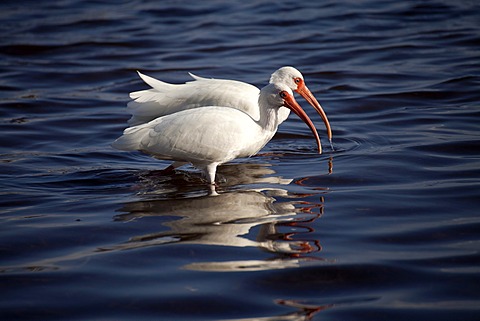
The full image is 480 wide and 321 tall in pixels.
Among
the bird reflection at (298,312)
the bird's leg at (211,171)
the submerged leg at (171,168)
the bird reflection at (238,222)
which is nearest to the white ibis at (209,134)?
the bird's leg at (211,171)

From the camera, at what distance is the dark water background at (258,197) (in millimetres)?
4941

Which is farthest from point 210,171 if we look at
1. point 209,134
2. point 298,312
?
point 298,312

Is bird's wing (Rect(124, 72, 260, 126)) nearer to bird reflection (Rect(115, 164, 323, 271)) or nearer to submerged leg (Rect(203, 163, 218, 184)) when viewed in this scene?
submerged leg (Rect(203, 163, 218, 184))

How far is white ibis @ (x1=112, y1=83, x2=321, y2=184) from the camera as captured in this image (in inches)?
287

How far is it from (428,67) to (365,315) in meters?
8.66

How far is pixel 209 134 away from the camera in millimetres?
7273

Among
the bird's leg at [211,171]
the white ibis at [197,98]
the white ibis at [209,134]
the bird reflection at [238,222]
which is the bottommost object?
the bird reflection at [238,222]

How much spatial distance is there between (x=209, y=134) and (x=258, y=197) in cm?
78

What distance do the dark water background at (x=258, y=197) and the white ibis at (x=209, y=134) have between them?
0.33m

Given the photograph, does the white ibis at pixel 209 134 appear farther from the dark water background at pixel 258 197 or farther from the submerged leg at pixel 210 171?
the dark water background at pixel 258 197

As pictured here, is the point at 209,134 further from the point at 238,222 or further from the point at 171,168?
the point at 238,222

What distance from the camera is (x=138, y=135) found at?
7.46 metres

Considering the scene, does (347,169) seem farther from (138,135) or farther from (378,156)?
(138,135)

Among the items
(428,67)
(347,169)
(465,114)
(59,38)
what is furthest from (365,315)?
(59,38)
